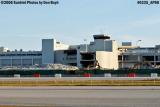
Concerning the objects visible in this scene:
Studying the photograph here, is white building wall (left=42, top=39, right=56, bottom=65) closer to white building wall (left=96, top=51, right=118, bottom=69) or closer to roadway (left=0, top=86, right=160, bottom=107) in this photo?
white building wall (left=96, top=51, right=118, bottom=69)

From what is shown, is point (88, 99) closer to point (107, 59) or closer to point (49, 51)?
point (107, 59)

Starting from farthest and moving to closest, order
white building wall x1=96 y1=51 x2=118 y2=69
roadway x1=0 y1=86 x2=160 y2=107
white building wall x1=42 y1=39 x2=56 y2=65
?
white building wall x1=42 y1=39 x2=56 y2=65 → white building wall x1=96 y1=51 x2=118 y2=69 → roadway x1=0 y1=86 x2=160 y2=107

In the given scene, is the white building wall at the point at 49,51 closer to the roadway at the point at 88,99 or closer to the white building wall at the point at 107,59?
the white building wall at the point at 107,59

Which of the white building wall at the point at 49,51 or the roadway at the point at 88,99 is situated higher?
the white building wall at the point at 49,51

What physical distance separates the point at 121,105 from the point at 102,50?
172m

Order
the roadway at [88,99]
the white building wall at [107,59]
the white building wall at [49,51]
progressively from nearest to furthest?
1. the roadway at [88,99]
2. the white building wall at [107,59]
3. the white building wall at [49,51]

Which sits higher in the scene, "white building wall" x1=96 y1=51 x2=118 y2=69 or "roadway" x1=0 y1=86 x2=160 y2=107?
"white building wall" x1=96 y1=51 x2=118 y2=69

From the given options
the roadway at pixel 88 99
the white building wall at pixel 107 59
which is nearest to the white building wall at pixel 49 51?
the white building wall at pixel 107 59

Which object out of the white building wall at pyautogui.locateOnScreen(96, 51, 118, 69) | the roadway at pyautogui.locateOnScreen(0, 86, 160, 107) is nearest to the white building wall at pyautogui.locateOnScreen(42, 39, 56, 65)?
the white building wall at pyautogui.locateOnScreen(96, 51, 118, 69)

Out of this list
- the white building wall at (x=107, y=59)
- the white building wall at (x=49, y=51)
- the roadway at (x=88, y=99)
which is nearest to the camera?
the roadway at (x=88, y=99)

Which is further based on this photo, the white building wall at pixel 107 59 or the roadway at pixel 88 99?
the white building wall at pixel 107 59

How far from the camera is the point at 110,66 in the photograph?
628ft

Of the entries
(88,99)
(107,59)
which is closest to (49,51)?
(107,59)

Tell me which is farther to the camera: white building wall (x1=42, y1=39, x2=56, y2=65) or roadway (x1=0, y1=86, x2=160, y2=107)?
white building wall (x1=42, y1=39, x2=56, y2=65)
